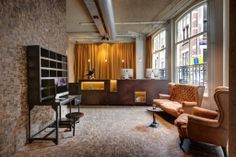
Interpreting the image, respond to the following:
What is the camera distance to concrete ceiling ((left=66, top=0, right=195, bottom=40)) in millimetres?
6217

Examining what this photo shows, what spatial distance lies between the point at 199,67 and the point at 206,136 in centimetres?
313

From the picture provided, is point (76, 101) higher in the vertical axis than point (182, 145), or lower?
higher

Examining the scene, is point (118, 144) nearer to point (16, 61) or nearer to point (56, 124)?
point (56, 124)

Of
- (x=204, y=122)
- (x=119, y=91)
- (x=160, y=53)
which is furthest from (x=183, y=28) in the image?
(x=204, y=122)

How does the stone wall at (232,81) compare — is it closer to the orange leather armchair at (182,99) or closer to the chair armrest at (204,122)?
the chair armrest at (204,122)

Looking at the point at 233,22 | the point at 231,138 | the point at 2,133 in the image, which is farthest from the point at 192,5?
the point at 2,133

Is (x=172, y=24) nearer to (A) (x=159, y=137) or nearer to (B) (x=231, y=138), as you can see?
(A) (x=159, y=137)

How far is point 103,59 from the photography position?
1189cm

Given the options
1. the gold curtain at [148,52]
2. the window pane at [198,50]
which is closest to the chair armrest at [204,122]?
the window pane at [198,50]

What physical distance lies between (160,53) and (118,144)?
22.0 feet

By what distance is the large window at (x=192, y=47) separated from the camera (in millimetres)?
5711

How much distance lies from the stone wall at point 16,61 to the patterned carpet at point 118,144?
435 millimetres

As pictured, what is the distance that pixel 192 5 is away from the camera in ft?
20.0

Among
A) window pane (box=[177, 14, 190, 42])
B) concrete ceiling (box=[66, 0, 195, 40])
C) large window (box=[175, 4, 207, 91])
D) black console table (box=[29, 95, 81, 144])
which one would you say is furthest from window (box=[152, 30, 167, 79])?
black console table (box=[29, 95, 81, 144])
